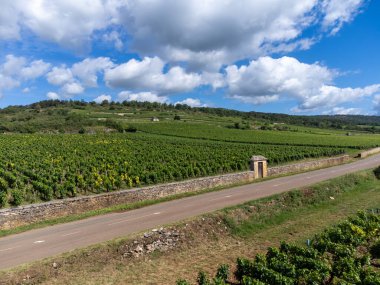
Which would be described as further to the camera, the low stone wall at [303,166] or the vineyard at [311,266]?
the low stone wall at [303,166]

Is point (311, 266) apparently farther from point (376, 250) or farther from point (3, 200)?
point (3, 200)

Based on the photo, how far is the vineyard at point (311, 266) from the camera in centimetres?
1058

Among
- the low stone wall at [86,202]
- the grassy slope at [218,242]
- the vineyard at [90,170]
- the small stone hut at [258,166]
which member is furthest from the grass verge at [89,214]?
the small stone hut at [258,166]

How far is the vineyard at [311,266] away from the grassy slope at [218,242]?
7.74 feet

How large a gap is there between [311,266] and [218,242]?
20.6ft

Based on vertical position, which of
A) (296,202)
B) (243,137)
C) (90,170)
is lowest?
(296,202)

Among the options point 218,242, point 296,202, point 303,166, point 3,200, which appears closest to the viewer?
point 218,242

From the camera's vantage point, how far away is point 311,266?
11844mm

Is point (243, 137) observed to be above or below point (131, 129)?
below

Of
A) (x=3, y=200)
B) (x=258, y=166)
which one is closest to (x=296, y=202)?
(x=258, y=166)

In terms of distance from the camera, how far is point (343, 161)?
5628cm

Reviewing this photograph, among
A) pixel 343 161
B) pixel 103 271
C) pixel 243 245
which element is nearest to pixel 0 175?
pixel 103 271

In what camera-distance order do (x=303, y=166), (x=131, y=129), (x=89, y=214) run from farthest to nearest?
(x=131, y=129) → (x=303, y=166) → (x=89, y=214)

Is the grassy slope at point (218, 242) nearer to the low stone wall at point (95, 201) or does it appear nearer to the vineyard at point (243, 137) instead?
the low stone wall at point (95, 201)
